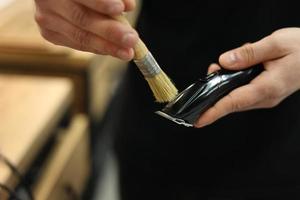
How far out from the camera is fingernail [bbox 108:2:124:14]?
1.48ft

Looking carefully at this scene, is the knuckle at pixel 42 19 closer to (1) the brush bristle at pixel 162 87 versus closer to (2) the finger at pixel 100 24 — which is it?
(2) the finger at pixel 100 24

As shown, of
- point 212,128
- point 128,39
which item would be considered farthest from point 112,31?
point 212,128

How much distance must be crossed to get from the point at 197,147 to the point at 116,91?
1195mm

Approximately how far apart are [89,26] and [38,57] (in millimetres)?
921

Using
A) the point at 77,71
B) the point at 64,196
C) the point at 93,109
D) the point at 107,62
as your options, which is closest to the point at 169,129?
the point at 64,196

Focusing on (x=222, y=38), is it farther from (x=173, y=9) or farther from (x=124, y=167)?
(x=124, y=167)

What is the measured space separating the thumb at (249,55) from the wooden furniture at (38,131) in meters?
0.43

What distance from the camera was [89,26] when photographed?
492 mm

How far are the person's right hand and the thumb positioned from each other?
12 cm

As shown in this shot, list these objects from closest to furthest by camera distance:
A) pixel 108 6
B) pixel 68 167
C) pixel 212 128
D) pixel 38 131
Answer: pixel 108 6
pixel 212 128
pixel 38 131
pixel 68 167

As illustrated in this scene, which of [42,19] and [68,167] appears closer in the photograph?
[42,19]

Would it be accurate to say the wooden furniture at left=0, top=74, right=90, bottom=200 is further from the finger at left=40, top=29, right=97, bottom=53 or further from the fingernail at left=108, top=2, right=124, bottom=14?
the fingernail at left=108, top=2, right=124, bottom=14

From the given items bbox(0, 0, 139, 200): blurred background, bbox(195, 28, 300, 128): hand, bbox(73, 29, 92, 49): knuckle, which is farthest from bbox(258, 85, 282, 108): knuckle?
bbox(0, 0, 139, 200): blurred background

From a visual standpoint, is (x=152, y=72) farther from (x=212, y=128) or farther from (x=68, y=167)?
(x=68, y=167)
